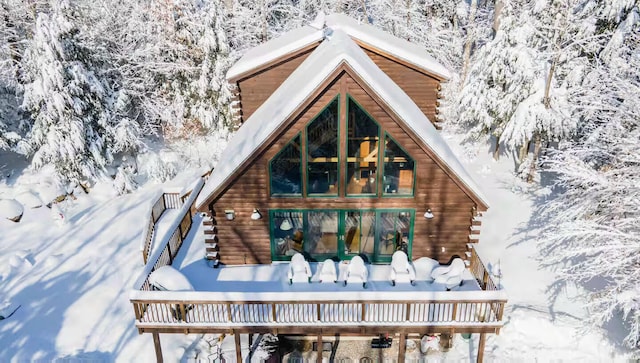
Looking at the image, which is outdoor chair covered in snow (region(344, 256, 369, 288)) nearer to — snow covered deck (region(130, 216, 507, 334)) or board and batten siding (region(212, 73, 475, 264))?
snow covered deck (region(130, 216, 507, 334))

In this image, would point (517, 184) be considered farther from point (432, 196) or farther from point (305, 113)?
point (305, 113)

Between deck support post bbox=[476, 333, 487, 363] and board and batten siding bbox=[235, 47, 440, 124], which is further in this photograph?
board and batten siding bbox=[235, 47, 440, 124]

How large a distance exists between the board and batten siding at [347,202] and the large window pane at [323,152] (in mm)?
212

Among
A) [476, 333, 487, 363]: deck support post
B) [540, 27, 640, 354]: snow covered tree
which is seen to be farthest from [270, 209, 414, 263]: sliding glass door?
[540, 27, 640, 354]: snow covered tree

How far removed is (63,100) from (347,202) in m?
15.0

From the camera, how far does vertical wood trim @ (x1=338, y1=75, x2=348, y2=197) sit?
1030cm

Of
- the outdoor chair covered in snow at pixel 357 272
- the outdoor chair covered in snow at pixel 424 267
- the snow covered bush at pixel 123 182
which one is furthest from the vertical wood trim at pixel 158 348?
the snow covered bush at pixel 123 182

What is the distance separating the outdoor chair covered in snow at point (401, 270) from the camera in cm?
1102

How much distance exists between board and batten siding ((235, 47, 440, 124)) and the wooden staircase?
532cm

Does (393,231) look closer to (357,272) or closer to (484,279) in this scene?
(357,272)

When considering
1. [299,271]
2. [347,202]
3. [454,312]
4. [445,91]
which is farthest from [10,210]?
[445,91]

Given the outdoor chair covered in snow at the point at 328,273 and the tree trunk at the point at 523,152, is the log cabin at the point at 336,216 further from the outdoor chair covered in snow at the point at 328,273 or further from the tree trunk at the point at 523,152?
the tree trunk at the point at 523,152

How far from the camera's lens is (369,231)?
467 inches

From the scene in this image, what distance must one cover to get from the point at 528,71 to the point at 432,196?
439 inches
